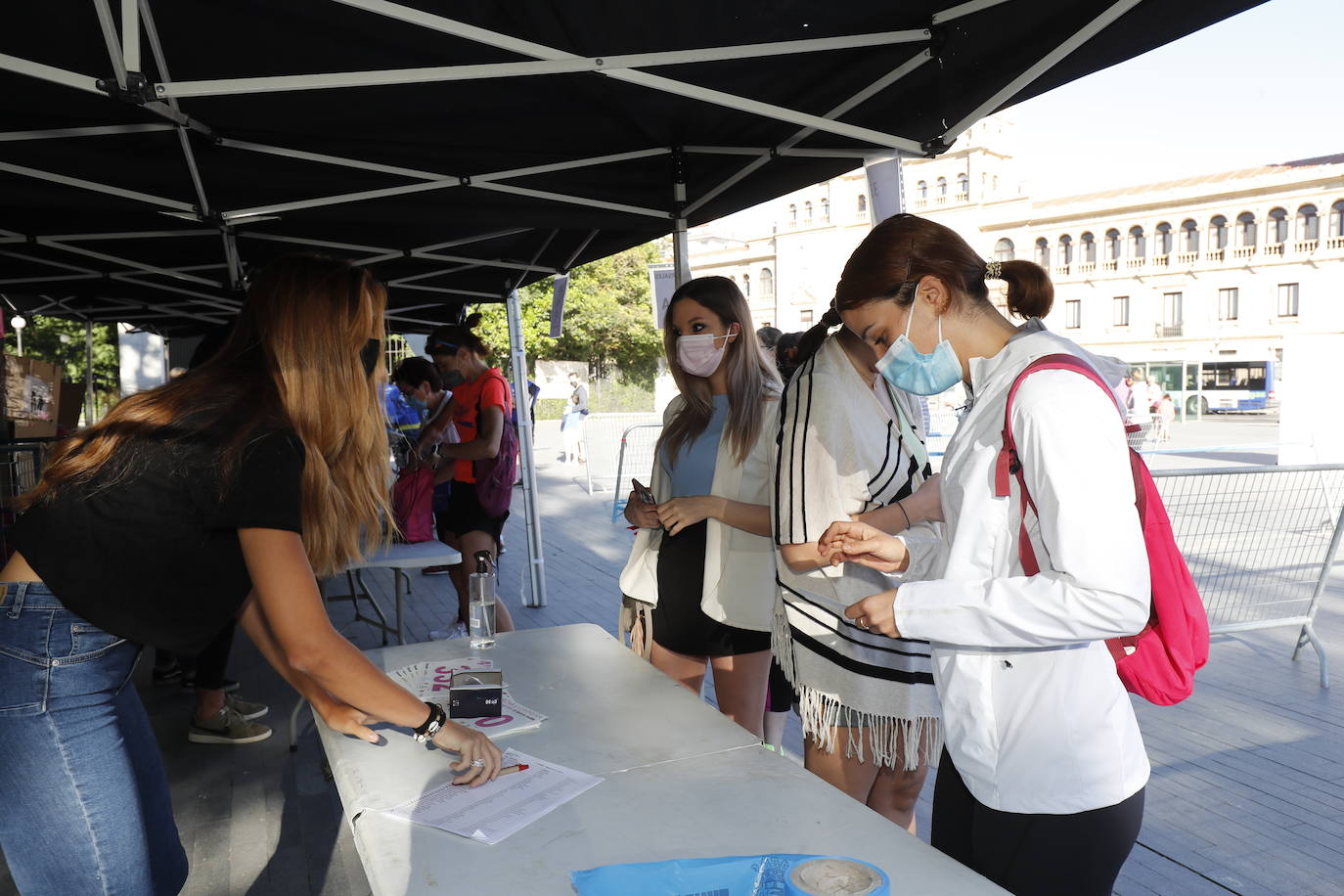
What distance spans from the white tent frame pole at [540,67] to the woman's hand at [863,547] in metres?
1.50

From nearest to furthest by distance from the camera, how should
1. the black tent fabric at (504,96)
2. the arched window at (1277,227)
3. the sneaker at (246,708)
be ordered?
the black tent fabric at (504,96)
the sneaker at (246,708)
the arched window at (1277,227)

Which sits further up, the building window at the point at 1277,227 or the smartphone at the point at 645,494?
the building window at the point at 1277,227

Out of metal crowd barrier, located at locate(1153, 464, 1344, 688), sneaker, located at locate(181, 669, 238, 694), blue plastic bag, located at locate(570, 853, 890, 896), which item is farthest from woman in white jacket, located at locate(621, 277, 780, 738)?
sneaker, located at locate(181, 669, 238, 694)

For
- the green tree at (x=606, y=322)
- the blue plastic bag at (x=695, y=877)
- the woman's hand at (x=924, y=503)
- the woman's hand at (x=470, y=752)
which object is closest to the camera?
the blue plastic bag at (x=695, y=877)

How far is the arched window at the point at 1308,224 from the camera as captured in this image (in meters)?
41.9

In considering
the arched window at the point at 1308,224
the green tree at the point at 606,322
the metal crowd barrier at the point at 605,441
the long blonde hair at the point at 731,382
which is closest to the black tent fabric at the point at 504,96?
the long blonde hair at the point at 731,382

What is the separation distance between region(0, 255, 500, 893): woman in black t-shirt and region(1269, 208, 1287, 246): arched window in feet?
170

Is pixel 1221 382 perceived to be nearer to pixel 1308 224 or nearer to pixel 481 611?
pixel 1308 224

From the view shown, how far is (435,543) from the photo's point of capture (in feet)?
16.5

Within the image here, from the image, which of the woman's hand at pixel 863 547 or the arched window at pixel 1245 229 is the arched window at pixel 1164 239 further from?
the woman's hand at pixel 863 547

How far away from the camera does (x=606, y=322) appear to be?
117ft

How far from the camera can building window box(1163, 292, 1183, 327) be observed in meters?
45.3

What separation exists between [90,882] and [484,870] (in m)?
0.75

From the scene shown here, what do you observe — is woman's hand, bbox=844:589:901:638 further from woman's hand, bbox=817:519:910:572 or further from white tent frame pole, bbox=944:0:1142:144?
white tent frame pole, bbox=944:0:1142:144
